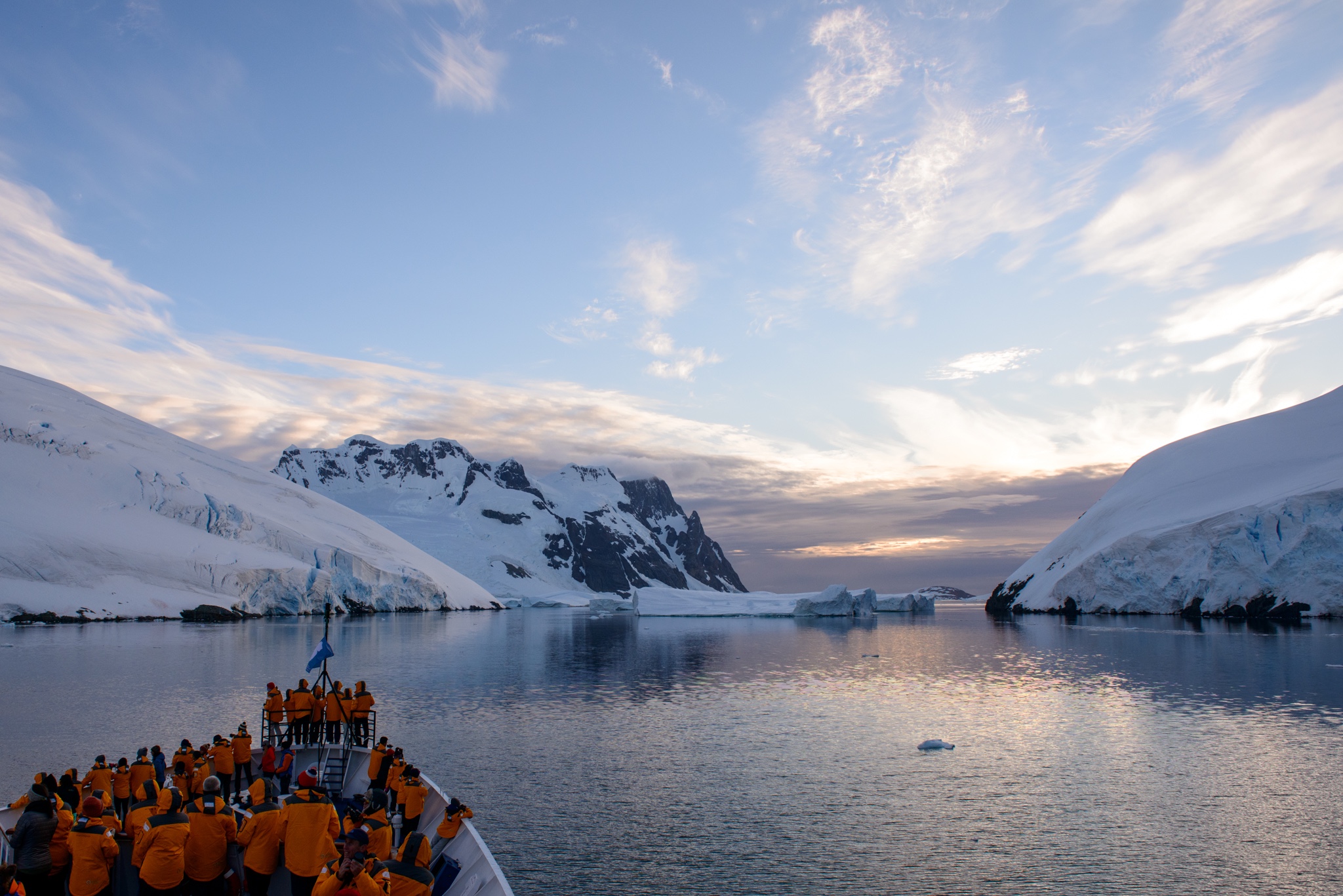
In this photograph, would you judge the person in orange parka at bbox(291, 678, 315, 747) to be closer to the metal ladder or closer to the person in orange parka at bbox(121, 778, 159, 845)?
the metal ladder

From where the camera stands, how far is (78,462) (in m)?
95.2

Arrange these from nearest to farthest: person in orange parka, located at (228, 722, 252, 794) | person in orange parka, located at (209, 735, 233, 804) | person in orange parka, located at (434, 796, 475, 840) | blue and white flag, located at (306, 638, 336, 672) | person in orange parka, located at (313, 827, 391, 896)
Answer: person in orange parka, located at (313, 827, 391, 896) < person in orange parka, located at (434, 796, 475, 840) < person in orange parka, located at (209, 735, 233, 804) < person in orange parka, located at (228, 722, 252, 794) < blue and white flag, located at (306, 638, 336, 672)

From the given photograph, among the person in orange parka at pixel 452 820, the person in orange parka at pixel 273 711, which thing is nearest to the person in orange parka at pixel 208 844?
the person in orange parka at pixel 452 820

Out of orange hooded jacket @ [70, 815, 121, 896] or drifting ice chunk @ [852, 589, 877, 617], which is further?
drifting ice chunk @ [852, 589, 877, 617]

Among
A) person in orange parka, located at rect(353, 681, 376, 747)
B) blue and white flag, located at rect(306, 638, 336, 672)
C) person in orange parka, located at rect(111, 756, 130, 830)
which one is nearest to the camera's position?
person in orange parka, located at rect(111, 756, 130, 830)

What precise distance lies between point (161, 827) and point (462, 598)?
5046 inches

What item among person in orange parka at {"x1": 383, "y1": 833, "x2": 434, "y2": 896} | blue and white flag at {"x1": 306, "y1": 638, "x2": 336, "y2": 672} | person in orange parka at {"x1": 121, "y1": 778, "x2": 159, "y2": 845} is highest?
blue and white flag at {"x1": 306, "y1": 638, "x2": 336, "y2": 672}

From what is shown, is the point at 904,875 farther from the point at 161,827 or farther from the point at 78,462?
the point at 78,462

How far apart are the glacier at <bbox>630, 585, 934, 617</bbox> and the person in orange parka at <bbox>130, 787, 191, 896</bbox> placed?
10501 cm

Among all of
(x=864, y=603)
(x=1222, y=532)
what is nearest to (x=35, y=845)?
(x=1222, y=532)

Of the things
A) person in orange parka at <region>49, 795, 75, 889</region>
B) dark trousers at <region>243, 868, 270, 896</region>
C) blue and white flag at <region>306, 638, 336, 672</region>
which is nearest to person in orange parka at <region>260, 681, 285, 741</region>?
blue and white flag at <region>306, 638, 336, 672</region>

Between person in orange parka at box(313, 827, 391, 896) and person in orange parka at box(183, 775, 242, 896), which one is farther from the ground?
person in orange parka at box(313, 827, 391, 896)

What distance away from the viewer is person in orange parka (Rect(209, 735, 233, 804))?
52.5 feet

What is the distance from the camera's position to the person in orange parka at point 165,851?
32.2 feet
